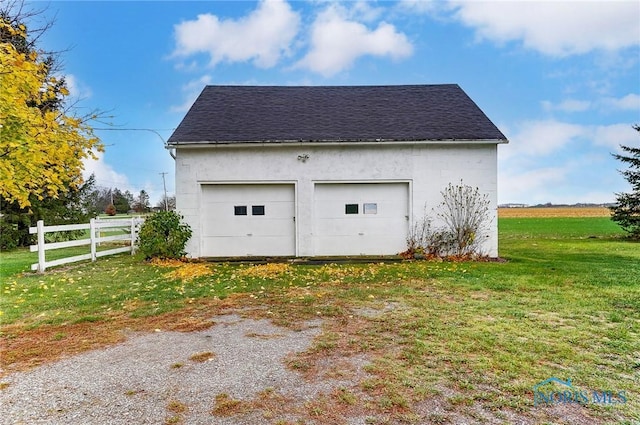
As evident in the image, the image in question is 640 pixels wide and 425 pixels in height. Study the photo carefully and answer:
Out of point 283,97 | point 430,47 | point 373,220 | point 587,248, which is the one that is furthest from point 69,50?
point 587,248

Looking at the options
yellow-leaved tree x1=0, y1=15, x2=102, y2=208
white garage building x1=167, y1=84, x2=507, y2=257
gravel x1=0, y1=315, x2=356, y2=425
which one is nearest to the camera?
gravel x1=0, y1=315, x2=356, y2=425

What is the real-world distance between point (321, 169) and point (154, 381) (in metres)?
8.37

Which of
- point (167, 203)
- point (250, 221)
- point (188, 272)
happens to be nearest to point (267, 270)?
point (188, 272)

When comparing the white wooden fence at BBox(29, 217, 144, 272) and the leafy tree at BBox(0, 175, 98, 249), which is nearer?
the white wooden fence at BBox(29, 217, 144, 272)

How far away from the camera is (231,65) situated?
1833 cm

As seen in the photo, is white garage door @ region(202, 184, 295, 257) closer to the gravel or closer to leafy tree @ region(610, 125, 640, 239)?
the gravel

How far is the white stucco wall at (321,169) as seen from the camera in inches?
426

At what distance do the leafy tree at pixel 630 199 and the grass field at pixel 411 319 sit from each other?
10.8 meters

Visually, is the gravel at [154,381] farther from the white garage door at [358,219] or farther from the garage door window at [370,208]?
the garage door window at [370,208]

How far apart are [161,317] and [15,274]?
237 inches

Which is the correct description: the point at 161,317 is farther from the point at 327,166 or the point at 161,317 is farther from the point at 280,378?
the point at 327,166

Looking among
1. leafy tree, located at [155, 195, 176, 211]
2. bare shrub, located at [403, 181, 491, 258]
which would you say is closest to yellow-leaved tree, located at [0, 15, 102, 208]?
bare shrub, located at [403, 181, 491, 258]

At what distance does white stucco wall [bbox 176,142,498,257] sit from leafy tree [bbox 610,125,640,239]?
11.8 m

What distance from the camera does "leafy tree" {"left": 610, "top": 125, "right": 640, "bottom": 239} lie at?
58.0 feet
